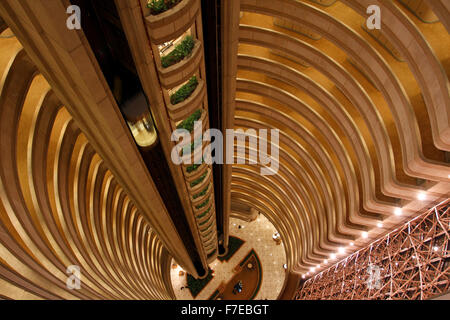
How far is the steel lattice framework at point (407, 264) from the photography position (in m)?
12.4

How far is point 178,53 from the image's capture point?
8547 millimetres

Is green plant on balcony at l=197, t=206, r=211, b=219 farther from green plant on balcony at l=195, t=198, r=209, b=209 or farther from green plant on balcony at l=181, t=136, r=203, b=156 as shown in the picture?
green plant on balcony at l=181, t=136, r=203, b=156

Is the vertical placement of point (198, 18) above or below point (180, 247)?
above

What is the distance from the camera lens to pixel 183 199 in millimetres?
16922

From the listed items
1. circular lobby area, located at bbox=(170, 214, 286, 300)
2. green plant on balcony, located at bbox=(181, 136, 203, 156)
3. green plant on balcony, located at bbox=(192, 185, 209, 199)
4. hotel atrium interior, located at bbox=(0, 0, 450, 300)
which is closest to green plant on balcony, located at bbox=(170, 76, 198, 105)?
hotel atrium interior, located at bbox=(0, 0, 450, 300)

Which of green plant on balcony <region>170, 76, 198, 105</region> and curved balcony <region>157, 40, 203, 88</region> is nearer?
curved balcony <region>157, 40, 203, 88</region>

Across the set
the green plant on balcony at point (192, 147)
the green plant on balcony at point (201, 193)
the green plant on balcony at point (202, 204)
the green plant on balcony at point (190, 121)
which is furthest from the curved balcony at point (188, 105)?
the green plant on balcony at point (202, 204)

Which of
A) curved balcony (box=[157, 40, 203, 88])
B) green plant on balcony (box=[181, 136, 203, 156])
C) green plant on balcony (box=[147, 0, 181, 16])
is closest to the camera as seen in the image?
green plant on balcony (box=[147, 0, 181, 16])

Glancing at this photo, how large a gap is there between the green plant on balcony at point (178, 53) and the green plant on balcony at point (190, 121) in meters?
2.98

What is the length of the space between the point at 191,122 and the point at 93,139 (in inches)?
147

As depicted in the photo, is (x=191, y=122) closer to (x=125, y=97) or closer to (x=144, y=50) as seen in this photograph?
(x=125, y=97)

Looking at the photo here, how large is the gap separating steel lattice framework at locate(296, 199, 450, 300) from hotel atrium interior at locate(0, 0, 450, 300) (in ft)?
0.32

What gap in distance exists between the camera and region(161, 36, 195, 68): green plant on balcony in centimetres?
848

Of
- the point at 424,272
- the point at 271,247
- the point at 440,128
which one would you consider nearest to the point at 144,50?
the point at 440,128
